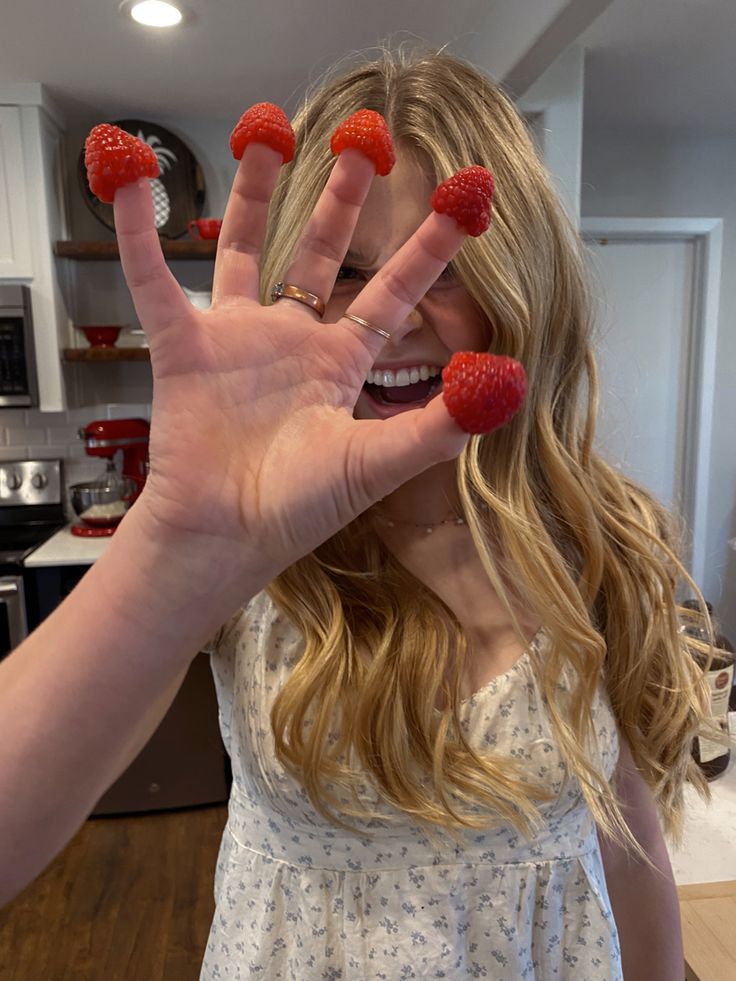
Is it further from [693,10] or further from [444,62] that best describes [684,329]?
[444,62]

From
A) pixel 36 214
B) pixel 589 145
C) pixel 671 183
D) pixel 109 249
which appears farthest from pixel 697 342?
pixel 36 214

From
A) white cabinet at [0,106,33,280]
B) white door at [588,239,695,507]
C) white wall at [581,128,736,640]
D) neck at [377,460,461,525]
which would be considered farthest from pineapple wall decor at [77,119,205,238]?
neck at [377,460,461,525]

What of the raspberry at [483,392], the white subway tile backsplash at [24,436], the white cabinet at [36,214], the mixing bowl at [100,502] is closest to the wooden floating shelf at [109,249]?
the white cabinet at [36,214]

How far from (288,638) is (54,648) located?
1.05 feet

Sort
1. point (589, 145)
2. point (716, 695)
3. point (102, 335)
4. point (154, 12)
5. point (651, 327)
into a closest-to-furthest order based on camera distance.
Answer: point (716, 695) < point (154, 12) < point (102, 335) < point (589, 145) < point (651, 327)

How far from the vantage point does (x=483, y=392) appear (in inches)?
15.0

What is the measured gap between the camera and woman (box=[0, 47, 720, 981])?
70cm

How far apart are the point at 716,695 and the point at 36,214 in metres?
2.68

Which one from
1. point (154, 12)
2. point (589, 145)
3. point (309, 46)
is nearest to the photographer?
point (154, 12)

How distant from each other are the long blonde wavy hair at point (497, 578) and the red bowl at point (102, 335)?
7.02 ft

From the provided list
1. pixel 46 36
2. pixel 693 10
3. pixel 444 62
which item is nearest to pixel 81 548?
pixel 46 36

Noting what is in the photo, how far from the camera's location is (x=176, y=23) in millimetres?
2035

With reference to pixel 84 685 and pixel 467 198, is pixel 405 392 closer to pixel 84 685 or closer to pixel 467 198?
pixel 467 198

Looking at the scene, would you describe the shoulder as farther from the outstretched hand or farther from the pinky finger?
the pinky finger
